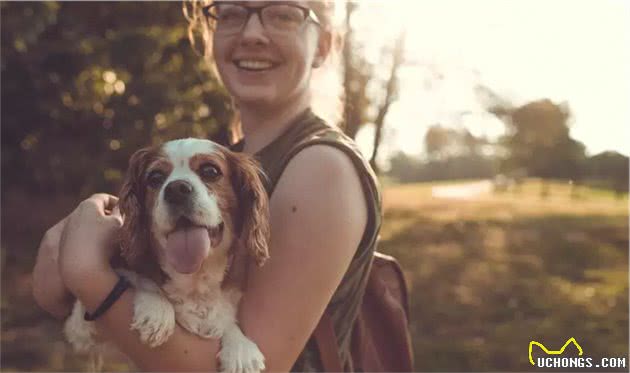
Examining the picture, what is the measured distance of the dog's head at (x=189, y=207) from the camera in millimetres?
2111

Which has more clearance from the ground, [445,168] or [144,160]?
Answer: [144,160]

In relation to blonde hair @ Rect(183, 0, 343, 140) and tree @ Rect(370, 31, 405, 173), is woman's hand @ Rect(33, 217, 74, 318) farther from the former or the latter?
tree @ Rect(370, 31, 405, 173)

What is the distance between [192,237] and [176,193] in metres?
0.13

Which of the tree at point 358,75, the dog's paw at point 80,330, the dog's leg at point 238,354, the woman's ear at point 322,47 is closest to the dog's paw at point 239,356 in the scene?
the dog's leg at point 238,354

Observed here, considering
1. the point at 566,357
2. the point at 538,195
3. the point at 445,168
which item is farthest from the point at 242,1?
the point at 538,195

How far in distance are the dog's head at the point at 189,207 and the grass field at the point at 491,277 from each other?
205 inches

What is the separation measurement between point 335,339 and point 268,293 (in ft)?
0.93

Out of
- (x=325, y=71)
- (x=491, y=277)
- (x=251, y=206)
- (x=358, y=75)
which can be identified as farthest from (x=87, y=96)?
(x=251, y=206)

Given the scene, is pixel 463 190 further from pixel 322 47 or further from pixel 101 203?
pixel 101 203

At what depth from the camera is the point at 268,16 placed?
2.50 m

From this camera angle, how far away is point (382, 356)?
273cm

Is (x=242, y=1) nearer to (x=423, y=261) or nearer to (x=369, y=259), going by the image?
(x=369, y=259)

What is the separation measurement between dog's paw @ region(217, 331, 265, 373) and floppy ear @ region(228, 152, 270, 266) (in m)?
0.22

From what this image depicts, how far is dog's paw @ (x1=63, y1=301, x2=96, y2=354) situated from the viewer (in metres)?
2.43
